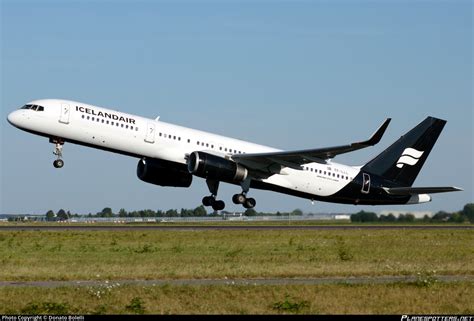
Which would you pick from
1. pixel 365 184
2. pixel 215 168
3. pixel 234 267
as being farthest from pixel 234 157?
pixel 234 267

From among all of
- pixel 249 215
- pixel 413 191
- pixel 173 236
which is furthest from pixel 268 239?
pixel 249 215

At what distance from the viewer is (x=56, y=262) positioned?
2945cm

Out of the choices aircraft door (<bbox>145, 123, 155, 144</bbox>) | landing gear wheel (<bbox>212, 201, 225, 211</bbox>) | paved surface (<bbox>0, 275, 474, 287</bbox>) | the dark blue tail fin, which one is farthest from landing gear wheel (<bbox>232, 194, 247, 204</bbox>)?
paved surface (<bbox>0, 275, 474, 287</bbox>)

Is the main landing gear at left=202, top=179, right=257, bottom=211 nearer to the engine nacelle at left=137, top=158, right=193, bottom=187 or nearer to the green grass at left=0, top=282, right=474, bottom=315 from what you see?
the engine nacelle at left=137, top=158, right=193, bottom=187

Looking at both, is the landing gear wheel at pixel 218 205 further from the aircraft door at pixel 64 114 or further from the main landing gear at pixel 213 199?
the aircraft door at pixel 64 114

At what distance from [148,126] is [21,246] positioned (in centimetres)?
1408

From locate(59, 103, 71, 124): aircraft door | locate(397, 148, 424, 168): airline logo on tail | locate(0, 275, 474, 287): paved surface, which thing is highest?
locate(59, 103, 71, 124): aircraft door

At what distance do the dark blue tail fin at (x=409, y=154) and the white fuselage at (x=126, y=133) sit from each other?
6696mm

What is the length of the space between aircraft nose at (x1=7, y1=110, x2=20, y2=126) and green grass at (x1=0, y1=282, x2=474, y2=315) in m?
25.7

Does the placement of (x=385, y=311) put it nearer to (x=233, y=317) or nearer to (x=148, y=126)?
(x=233, y=317)

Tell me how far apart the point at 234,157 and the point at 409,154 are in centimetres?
1415

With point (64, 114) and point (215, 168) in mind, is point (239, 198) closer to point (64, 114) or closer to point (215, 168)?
point (215, 168)

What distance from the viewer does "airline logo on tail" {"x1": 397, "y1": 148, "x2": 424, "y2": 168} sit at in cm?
5781

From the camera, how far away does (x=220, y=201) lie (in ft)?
180
